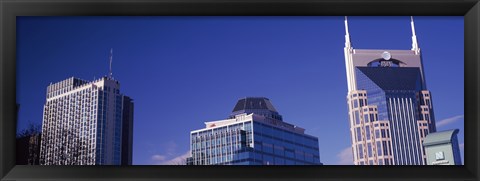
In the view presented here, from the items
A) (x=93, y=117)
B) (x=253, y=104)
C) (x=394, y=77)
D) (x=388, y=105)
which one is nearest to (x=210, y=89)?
(x=253, y=104)

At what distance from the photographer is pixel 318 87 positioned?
111 feet

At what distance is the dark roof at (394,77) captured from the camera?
132ft

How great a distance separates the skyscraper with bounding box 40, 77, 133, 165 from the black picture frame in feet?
106

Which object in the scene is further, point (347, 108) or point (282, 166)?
point (347, 108)

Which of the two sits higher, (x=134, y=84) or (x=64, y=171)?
(x=134, y=84)

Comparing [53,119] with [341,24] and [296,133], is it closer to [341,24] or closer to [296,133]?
[296,133]

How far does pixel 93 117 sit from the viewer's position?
Result: 36312mm

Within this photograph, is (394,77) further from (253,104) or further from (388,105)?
(253,104)

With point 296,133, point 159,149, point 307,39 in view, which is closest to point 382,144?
point 296,133

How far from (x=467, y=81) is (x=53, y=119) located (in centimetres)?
3590

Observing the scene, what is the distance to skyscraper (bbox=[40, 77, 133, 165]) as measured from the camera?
110 ft

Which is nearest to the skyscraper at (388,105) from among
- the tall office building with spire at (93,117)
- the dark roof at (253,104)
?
the dark roof at (253,104)

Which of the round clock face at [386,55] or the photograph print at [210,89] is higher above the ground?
the round clock face at [386,55]

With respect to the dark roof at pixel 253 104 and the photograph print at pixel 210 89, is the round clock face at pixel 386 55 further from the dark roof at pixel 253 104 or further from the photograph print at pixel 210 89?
the dark roof at pixel 253 104
